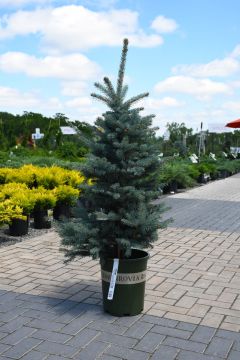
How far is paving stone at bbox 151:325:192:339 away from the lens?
397 cm

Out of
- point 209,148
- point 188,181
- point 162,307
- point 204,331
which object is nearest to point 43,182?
point 162,307

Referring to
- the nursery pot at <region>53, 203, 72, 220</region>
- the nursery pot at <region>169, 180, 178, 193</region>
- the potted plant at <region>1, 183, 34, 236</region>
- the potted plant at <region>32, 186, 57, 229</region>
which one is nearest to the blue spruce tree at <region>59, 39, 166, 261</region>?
the potted plant at <region>1, 183, 34, 236</region>

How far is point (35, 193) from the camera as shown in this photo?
27.8ft

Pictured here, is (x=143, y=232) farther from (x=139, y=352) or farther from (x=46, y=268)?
(x=46, y=268)

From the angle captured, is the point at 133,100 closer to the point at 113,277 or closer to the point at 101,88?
the point at 101,88

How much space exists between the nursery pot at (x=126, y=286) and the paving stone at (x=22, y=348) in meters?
0.82

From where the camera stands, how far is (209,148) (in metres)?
37.1

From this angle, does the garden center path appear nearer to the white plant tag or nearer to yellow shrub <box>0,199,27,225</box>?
the white plant tag

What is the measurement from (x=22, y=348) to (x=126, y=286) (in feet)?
3.46

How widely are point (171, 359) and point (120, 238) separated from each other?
45.6 inches

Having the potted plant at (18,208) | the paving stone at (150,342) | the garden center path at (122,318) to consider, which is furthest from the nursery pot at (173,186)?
the paving stone at (150,342)

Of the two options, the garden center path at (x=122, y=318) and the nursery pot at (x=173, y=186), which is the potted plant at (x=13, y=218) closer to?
the garden center path at (x=122, y=318)

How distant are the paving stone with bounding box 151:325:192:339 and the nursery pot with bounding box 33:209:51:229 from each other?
469 cm

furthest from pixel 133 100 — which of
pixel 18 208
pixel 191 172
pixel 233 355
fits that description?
pixel 191 172
